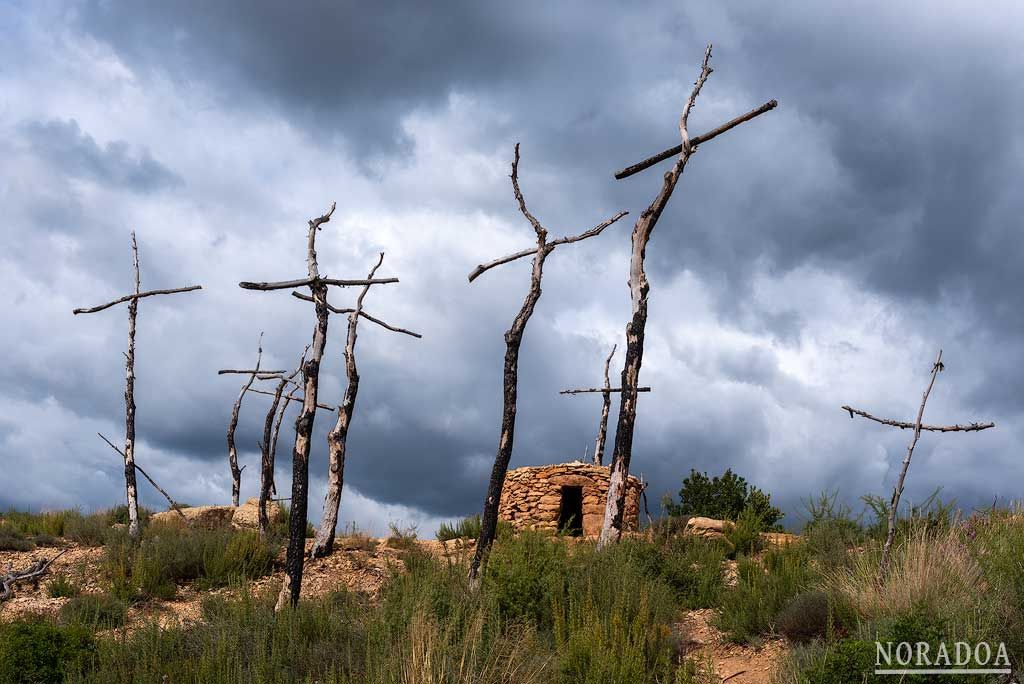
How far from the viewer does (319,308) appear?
13516 mm

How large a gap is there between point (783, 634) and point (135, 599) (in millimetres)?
11454

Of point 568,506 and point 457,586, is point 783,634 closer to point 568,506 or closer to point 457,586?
point 457,586

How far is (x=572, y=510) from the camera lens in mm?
22469

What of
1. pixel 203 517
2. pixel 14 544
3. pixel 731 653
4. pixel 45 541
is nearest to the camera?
pixel 731 653

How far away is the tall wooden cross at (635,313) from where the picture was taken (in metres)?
15.2

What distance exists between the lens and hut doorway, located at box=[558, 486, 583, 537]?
68.1ft

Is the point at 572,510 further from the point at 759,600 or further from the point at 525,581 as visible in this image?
the point at 525,581

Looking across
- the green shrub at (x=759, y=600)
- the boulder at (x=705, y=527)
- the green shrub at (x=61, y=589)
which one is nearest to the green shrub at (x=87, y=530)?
the green shrub at (x=61, y=589)

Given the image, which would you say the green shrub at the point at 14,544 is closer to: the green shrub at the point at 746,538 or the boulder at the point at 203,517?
the boulder at the point at 203,517

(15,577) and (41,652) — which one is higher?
(15,577)

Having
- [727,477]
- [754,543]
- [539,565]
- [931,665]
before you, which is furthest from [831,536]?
[727,477]

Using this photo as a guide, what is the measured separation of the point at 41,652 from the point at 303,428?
187 inches

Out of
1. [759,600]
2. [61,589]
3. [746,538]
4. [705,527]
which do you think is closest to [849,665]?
[759,600]

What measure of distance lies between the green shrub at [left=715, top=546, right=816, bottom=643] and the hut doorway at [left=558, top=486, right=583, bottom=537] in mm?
8579
